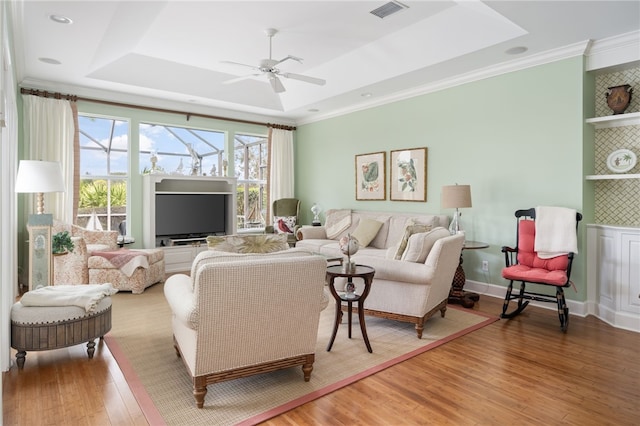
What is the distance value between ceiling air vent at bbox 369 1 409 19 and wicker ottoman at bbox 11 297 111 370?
3.71m

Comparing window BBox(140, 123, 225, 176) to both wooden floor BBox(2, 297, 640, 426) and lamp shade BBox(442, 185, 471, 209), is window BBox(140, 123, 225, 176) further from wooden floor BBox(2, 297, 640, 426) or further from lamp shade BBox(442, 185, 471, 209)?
lamp shade BBox(442, 185, 471, 209)

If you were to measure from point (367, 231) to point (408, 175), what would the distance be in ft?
3.45

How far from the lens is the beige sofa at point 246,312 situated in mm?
2148

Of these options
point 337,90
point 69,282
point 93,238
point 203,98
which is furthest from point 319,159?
point 69,282

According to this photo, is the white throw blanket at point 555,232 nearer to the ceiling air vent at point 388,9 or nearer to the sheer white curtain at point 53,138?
the ceiling air vent at point 388,9

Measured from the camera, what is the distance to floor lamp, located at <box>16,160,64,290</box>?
136 inches

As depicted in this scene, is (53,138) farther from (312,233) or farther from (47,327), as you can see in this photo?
(312,233)

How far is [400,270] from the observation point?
11.3 feet

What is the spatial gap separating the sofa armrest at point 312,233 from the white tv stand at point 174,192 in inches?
57.2

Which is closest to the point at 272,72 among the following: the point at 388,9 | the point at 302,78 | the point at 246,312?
the point at 302,78

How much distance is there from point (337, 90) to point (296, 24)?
1.78m

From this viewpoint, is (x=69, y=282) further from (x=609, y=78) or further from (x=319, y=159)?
(x=609, y=78)

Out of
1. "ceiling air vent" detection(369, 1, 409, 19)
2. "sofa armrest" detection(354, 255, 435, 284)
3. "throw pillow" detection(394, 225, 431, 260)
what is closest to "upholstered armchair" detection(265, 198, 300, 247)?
"throw pillow" detection(394, 225, 431, 260)

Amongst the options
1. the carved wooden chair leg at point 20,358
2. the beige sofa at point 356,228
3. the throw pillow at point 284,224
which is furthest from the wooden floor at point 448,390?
the throw pillow at point 284,224
